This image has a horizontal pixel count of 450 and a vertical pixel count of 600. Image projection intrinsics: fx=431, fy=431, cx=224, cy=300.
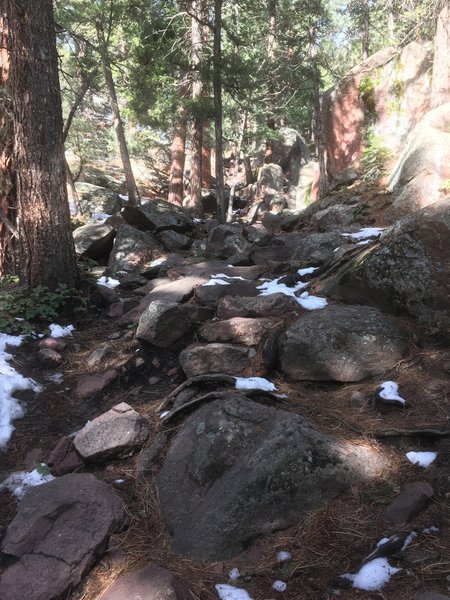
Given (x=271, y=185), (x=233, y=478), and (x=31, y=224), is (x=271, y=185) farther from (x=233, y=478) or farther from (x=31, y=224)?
(x=233, y=478)

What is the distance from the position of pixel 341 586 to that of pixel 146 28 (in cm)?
1544

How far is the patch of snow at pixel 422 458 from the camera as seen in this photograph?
8.90 feet

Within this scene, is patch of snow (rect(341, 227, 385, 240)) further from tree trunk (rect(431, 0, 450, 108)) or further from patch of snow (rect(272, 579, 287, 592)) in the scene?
patch of snow (rect(272, 579, 287, 592))

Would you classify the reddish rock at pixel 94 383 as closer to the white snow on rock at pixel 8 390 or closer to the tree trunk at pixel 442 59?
the white snow on rock at pixel 8 390

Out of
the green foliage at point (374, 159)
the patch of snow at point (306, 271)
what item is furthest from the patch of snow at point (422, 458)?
the green foliage at point (374, 159)

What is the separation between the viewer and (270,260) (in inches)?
305

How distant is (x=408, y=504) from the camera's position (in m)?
2.36

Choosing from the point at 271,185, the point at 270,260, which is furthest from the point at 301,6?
the point at 270,260

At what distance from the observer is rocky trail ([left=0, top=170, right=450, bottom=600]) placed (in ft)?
7.37

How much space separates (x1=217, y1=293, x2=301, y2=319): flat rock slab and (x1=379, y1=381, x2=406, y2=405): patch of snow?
1516mm

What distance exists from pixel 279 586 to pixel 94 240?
8495mm

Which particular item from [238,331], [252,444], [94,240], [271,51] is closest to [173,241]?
[94,240]

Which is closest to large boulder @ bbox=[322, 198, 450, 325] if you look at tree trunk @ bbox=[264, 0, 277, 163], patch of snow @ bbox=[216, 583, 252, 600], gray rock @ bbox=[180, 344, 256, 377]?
gray rock @ bbox=[180, 344, 256, 377]

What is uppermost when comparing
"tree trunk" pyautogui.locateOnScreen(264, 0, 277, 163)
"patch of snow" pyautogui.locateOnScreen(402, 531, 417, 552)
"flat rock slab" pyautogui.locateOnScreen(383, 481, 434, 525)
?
"tree trunk" pyautogui.locateOnScreen(264, 0, 277, 163)
